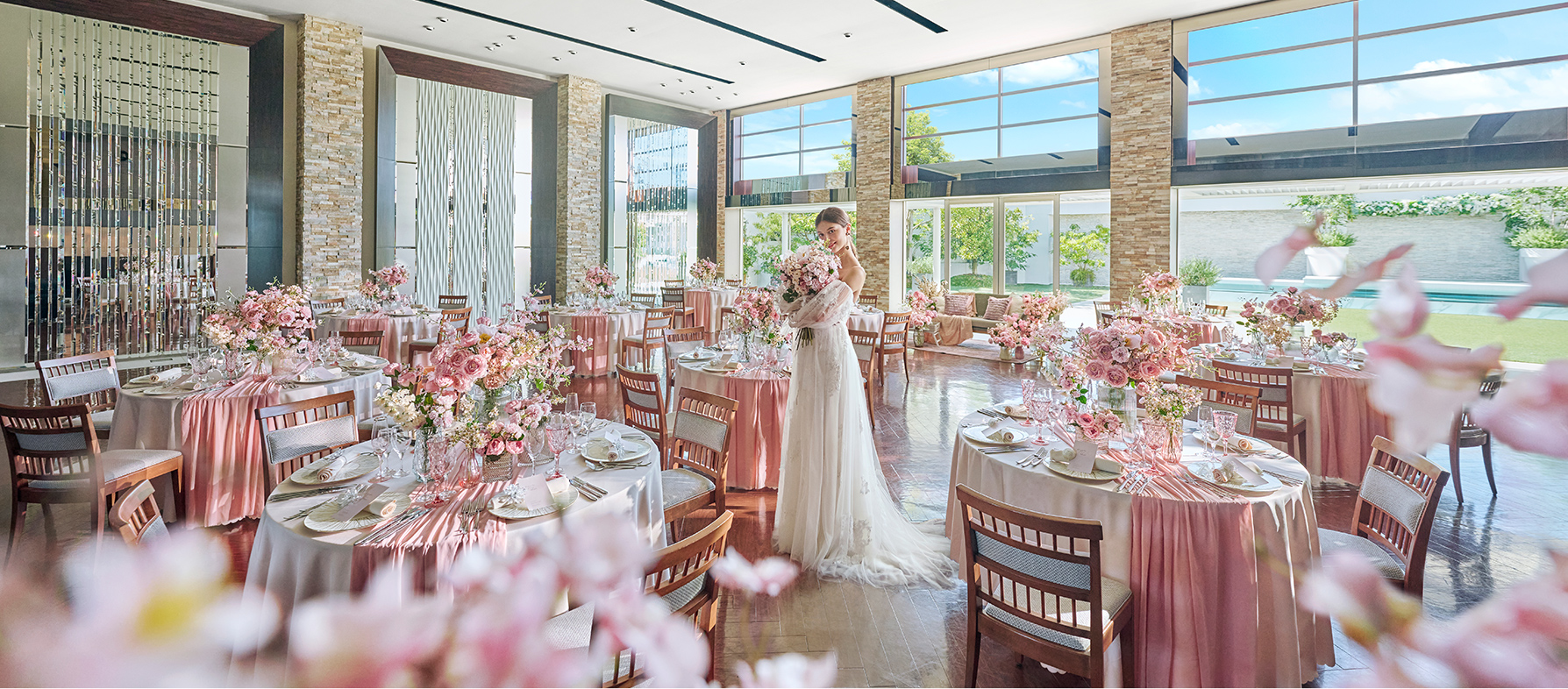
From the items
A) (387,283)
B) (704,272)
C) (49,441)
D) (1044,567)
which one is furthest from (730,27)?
(1044,567)

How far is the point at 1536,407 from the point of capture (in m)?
0.35

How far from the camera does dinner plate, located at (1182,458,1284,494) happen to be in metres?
2.66

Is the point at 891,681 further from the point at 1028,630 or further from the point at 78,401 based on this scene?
the point at 78,401

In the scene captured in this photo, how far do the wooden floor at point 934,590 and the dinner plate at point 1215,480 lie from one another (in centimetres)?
58

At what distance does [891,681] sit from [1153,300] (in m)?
7.08

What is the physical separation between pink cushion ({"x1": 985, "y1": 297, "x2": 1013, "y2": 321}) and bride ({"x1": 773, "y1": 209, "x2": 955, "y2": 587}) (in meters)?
8.86

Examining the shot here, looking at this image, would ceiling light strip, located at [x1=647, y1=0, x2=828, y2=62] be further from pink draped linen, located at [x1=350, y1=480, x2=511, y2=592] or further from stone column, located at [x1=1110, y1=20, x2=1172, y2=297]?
pink draped linen, located at [x1=350, y1=480, x2=511, y2=592]

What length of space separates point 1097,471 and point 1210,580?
21.1 inches

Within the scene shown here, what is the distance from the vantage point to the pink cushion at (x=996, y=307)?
40.3ft

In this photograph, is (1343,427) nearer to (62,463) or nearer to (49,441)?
(49,441)

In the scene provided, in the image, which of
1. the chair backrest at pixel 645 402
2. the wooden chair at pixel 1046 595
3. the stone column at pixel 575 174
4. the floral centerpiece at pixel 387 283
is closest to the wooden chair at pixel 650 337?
the floral centerpiece at pixel 387 283

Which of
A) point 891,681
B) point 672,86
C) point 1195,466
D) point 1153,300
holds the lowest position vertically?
point 891,681

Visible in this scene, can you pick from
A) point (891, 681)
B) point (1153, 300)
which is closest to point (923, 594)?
point (891, 681)

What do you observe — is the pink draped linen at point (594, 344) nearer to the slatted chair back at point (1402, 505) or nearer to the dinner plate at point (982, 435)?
the dinner plate at point (982, 435)
